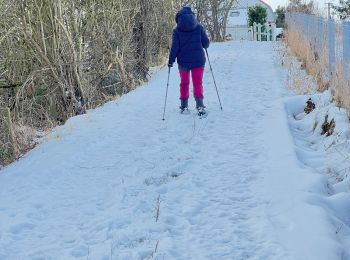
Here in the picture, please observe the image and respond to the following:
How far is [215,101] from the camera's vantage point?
9.41 meters

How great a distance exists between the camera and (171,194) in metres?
4.93

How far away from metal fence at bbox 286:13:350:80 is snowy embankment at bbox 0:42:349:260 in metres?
1.11

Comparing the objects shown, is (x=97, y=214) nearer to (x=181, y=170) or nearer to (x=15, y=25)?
(x=181, y=170)

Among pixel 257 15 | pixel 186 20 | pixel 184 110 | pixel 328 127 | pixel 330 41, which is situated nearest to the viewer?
pixel 328 127

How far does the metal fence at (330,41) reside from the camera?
759 centimetres

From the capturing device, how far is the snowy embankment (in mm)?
3836

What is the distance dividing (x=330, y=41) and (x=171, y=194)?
581 cm

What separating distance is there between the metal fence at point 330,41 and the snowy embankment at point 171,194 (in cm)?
111

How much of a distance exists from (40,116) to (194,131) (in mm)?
4737

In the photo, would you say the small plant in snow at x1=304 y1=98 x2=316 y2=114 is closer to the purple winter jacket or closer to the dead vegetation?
the purple winter jacket

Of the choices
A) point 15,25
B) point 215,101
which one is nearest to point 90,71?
point 15,25

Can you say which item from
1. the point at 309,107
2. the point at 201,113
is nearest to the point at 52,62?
the point at 201,113

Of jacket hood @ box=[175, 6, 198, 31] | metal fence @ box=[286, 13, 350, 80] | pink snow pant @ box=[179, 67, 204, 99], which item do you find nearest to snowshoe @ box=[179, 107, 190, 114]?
pink snow pant @ box=[179, 67, 204, 99]

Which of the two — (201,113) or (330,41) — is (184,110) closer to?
(201,113)
